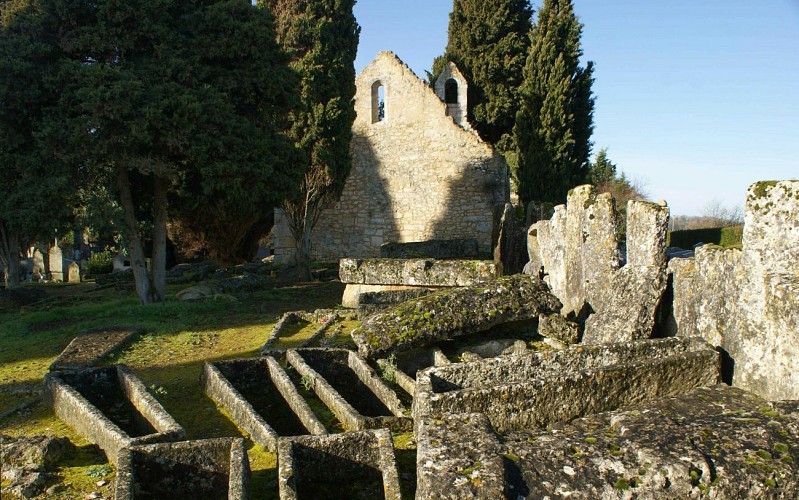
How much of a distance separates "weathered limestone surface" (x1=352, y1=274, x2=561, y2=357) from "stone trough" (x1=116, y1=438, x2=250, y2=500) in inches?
101

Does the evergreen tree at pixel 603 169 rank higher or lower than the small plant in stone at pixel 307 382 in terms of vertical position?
higher

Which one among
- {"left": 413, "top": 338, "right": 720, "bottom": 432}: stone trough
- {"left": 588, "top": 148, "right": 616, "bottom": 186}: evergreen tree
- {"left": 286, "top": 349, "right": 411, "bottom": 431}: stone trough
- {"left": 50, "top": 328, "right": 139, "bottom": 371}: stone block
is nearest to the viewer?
{"left": 413, "top": 338, "right": 720, "bottom": 432}: stone trough

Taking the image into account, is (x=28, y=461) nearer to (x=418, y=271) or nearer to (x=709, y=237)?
(x=418, y=271)

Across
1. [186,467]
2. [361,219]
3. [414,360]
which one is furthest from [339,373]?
[361,219]

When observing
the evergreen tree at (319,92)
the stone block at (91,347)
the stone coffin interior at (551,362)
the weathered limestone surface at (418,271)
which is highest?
the evergreen tree at (319,92)

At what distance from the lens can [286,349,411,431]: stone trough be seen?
5.48 m

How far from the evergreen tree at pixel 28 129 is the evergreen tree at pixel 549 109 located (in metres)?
17.4

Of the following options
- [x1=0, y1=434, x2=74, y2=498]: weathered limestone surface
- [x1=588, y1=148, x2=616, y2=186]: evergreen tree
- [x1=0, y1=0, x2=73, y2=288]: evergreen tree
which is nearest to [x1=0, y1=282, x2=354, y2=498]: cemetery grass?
[x1=0, y1=434, x2=74, y2=498]: weathered limestone surface

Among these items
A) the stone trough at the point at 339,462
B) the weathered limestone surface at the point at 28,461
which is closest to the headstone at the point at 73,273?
the weathered limestone surface at the point at 28,461

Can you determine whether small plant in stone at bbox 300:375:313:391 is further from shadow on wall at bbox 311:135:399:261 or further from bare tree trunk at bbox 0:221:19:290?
shadow on wall at bbox 311:135:399:261

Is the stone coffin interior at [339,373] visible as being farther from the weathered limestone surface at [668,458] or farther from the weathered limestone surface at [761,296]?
the weathered limestone surface at [761,296]

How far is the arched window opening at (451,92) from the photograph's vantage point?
26.9 meters

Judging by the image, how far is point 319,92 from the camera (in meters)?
17.6

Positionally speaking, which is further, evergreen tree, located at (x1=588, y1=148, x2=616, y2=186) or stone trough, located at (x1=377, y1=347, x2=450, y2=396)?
evergreen tree, located at (x1=588, y1=148, x2=616, y2=186)
